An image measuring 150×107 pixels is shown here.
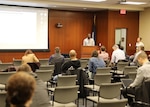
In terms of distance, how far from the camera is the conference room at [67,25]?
1298cm

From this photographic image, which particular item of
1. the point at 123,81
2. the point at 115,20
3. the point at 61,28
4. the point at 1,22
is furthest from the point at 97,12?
the point at 123,81

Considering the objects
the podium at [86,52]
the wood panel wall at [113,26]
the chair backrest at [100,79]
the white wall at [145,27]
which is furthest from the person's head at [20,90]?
the white wall at [145,27]

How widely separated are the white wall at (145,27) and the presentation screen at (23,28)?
572 cm

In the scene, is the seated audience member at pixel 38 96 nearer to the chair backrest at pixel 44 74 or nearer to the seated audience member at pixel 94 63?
the chair backrest at pixel 44 74

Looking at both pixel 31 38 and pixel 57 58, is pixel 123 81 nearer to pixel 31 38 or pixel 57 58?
pixel 57 58

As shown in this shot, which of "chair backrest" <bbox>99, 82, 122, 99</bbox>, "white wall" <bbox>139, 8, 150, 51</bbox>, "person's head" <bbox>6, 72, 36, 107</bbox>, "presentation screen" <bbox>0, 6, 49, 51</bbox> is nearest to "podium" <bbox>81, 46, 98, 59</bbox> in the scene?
"presentation screen" <bbox>0, 6, 49, 51</bbox>

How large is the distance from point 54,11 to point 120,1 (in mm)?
3772

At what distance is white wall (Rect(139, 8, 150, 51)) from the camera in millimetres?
15511

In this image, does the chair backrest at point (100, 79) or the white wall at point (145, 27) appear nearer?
the chair backrest at point (100, 79)

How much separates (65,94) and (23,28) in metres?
9.21

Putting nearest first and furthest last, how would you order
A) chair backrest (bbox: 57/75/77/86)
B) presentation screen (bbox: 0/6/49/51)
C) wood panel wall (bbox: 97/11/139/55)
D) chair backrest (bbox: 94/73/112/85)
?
chair backrest (bbox: 57/75/77/86) → chair backrest (bbox: 94/73/112/85) → presentation screen (bbox: 0/6/49/51) → wood panel wall (bbox: 97/11/139/55)

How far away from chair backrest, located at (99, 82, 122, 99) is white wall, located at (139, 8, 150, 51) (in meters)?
10.9

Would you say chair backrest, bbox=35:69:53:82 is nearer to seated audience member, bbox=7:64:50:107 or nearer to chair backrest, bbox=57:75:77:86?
chair backrest, bbox=57:75:77:86

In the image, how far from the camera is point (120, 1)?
12734mm
